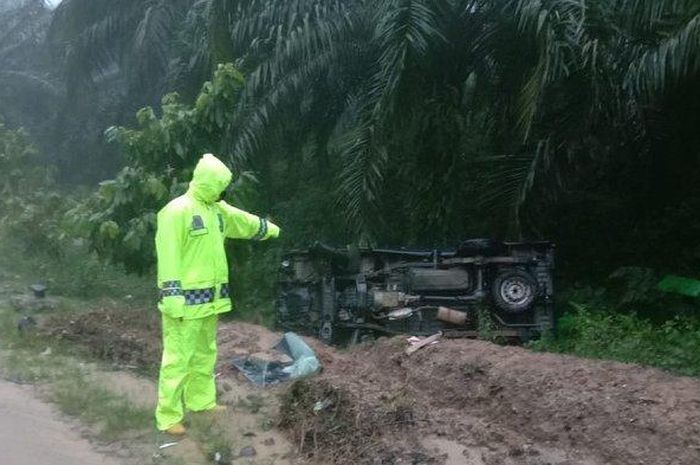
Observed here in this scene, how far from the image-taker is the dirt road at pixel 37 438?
5926 mm

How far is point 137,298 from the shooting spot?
12.3m

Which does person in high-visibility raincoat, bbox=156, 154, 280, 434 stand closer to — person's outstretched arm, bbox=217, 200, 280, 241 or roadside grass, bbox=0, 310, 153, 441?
person's outstretched arm, bbox=217, 200, 280, 241

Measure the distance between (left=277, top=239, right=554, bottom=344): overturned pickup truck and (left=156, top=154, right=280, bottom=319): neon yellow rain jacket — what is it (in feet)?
9.97

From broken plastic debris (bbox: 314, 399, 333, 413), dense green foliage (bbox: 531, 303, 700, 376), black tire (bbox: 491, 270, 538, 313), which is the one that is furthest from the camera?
black tire (bbox: 491, 270, 538, 313)

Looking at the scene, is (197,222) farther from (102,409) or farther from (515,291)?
(515,291)

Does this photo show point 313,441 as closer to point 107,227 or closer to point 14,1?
point 107,227

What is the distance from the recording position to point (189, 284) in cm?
623

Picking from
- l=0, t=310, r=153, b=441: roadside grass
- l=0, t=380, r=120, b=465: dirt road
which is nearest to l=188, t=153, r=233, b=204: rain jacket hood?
l=0, t=310, r=153, b=441: roadside grass

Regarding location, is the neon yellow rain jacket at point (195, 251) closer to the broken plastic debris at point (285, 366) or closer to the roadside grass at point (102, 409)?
the roadside grass at point (102, 409)

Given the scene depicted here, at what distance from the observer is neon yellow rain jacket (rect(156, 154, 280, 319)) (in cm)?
616

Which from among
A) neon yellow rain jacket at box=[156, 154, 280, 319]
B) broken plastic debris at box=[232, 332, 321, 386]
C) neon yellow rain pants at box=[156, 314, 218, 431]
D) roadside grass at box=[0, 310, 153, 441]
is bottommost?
roadside grass at box=[0, 310, 153, 441]

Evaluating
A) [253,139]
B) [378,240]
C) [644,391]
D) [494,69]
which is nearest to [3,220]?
[253,139]

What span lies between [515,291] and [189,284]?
3820mm

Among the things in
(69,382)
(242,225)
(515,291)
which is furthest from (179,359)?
(515,291)
